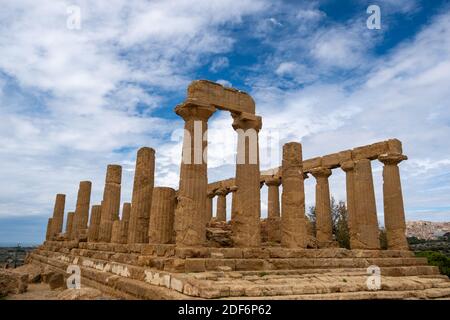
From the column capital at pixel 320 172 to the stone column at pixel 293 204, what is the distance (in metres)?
7.97

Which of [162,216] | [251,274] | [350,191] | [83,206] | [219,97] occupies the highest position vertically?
[219,97]

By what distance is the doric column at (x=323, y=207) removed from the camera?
→ 21812 millimetres

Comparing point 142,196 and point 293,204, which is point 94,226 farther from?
point 293,204

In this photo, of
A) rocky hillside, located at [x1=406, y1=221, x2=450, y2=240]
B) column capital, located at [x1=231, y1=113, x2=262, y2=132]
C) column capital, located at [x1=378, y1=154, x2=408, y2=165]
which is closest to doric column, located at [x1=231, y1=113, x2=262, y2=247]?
column capital, located at [x1=231, y1=113, x2=262, y2=132]

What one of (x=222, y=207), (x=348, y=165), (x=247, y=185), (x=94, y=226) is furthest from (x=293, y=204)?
(x=222, y=207)

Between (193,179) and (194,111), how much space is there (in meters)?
2.33

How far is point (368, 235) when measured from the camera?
698 inches

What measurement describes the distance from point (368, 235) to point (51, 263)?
1746cm

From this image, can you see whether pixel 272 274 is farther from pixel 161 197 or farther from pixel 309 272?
pixel 161 197

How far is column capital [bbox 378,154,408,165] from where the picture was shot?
18922mm

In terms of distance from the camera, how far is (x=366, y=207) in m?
18.3

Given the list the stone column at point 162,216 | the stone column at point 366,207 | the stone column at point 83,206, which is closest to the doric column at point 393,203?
the stone column at point 366,207

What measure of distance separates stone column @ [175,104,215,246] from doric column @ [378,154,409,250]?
37.0 feet

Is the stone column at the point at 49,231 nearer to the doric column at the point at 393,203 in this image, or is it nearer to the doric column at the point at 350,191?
the doric column at the point at 350,191
